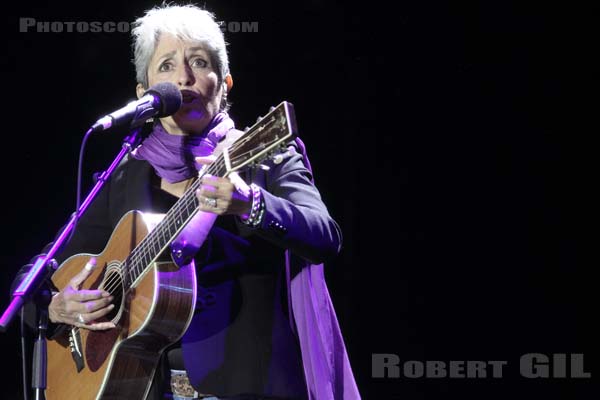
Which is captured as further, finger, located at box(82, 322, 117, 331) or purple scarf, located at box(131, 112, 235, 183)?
purple scarf, located at box(131, 112, 235, 183)

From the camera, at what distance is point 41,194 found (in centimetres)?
409

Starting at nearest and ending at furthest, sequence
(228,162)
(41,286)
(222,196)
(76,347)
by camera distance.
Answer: (222,196) → (228,162) → (41,286) → (76,347)

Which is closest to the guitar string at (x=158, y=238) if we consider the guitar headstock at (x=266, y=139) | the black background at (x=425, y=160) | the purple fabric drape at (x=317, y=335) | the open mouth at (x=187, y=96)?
the guitar headstock at (x=266, y=139)

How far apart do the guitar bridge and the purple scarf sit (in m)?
0.58

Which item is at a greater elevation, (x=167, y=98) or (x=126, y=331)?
(x=167, y=98)

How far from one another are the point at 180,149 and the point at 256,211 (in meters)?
0.65

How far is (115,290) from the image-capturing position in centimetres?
235

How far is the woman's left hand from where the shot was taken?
5.78ft

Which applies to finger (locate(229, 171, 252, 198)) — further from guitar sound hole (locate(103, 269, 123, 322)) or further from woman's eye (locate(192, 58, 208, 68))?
woman's eye (locate(192, 58, 208, 68))

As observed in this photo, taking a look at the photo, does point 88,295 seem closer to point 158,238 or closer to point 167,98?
point 158,238

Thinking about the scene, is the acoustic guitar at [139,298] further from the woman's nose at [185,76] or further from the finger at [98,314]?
the woman's nose at [185,76]

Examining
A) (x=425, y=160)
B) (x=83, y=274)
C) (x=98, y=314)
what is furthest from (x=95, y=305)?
(x=425, y=160)

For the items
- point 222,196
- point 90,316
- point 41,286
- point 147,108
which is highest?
point 147,108

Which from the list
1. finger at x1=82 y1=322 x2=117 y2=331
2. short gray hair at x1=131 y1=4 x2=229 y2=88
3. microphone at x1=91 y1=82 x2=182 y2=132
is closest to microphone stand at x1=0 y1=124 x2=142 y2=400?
microphone at x1=91 y1=82 x2=182 y2=132
